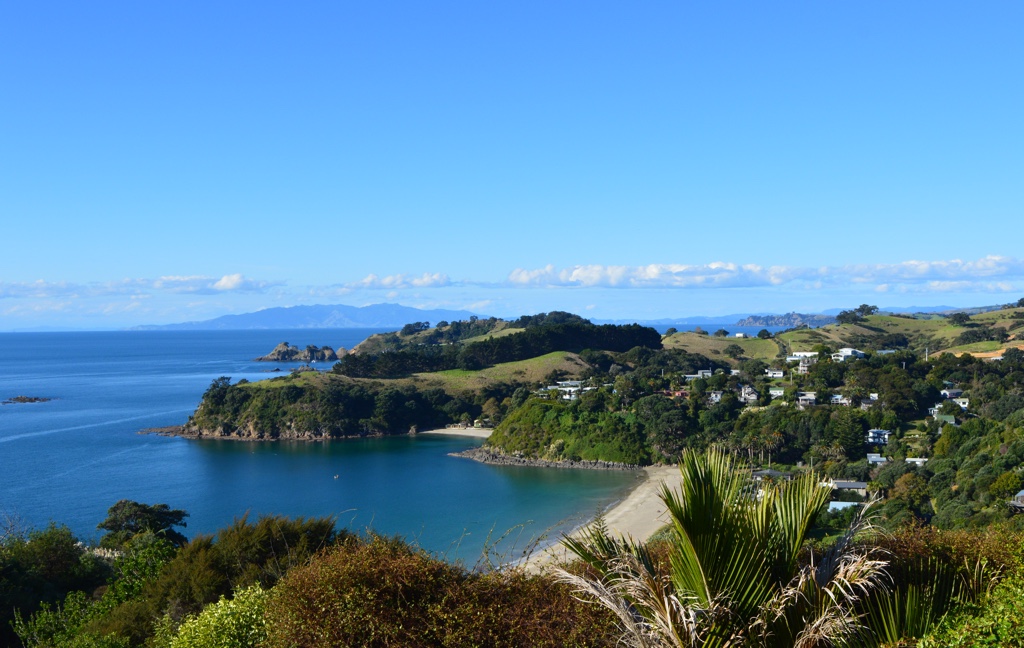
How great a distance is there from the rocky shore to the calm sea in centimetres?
136

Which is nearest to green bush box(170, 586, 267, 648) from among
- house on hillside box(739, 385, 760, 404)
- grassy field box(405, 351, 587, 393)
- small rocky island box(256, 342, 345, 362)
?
house on hillside box(739, 385, 760, 404)

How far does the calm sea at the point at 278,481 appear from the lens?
3478 cm

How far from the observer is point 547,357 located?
7894 centimetres

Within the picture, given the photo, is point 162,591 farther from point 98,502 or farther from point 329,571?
point 98,502

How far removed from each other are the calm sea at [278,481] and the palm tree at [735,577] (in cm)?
1861

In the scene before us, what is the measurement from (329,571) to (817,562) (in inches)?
114

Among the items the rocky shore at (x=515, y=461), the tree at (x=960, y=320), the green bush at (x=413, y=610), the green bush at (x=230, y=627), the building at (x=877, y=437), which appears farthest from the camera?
the tree at (x=960, y=320)

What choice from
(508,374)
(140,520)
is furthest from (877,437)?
(508,374)

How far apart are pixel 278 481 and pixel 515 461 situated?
1371 centimetres

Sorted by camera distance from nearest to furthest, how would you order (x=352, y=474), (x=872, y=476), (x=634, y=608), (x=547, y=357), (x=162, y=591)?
(x=634, y=608) → (x=162, y=591) → (x=872, y=476) → (x=352, y=474) → (x=547, y=357)

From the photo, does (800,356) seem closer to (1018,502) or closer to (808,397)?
(808,397)

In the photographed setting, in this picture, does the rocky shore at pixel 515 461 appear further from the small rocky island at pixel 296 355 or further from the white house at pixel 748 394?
the small rocky island at pixel 296 355

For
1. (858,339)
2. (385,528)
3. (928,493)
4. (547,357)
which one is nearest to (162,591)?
(385,528)

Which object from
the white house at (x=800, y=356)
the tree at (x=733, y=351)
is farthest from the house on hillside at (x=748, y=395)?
the tree at (x=733, y=351)
